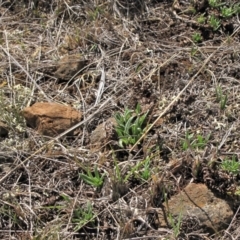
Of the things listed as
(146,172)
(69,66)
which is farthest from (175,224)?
(69,66)

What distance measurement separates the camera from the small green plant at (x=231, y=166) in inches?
88.7

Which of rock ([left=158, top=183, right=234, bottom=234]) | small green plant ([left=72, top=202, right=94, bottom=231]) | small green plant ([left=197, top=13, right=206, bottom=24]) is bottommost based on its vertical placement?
small green plant ([left=72, top=202, right=94, bottom=231])

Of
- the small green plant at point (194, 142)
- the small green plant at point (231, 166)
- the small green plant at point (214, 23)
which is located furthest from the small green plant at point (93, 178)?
the small green plant at point (214, 23)

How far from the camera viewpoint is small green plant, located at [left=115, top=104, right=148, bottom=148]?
96.3 inches

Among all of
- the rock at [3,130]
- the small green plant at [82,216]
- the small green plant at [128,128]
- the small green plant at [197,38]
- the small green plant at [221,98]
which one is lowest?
the small green plant at [82,216]

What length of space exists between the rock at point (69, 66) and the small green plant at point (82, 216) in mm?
843

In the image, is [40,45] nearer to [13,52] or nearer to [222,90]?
[13,52]

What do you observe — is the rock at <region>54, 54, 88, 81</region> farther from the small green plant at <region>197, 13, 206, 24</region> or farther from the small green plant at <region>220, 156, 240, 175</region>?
the small green plant at <region>220, 156, 240, 175</region>

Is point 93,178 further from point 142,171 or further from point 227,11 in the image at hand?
point 227,11

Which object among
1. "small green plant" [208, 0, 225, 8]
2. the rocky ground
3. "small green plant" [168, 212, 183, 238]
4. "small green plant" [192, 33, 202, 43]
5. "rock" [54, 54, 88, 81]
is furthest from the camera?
"small green plant" [208, 0, 225, 8]

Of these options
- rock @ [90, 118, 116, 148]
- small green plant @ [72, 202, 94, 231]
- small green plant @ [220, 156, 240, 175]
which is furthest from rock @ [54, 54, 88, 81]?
small green plant @ [220, 156, 240, 175]

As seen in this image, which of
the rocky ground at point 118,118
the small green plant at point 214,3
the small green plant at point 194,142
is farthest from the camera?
the small green plant at point 214,3

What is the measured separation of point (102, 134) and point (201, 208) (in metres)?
0.59

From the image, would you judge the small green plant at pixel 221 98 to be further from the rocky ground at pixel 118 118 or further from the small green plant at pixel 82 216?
the small green plant at pixel 82 216
